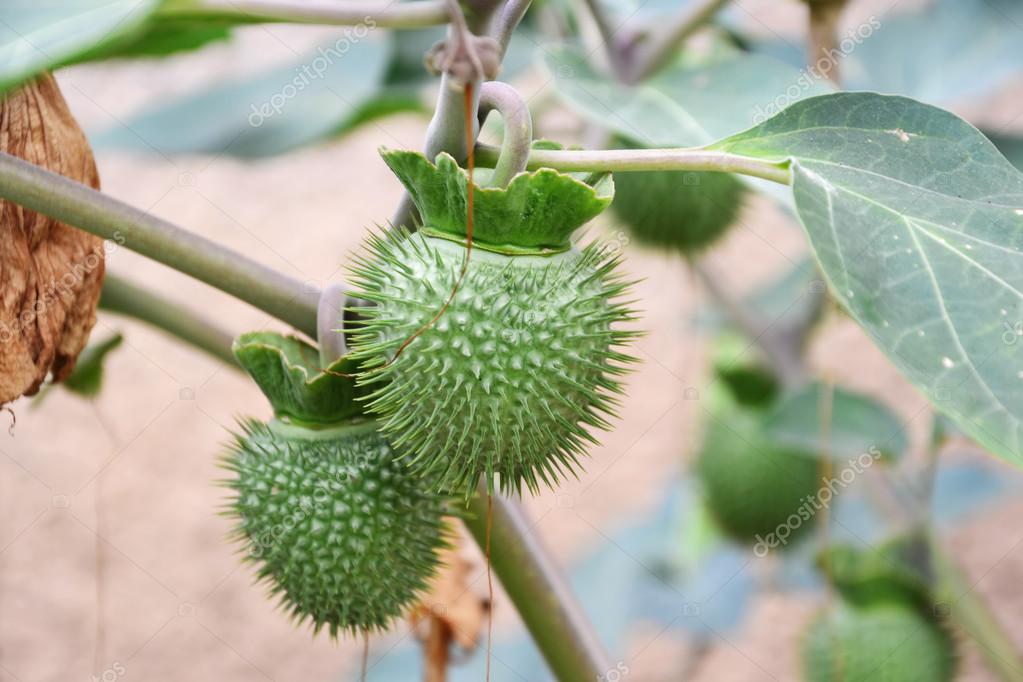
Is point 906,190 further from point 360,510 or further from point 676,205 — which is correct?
point 676,205

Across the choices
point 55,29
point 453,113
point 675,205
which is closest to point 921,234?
point 453,113

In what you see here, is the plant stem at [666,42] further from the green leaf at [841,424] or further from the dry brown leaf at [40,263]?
the dry brown leaf at [40,263]

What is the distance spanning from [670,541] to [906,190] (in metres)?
1.70

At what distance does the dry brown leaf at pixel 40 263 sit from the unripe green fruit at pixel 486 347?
0.25 meters

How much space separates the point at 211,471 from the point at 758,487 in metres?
2.50

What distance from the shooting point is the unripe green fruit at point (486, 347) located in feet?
1.96

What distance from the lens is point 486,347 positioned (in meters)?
0.60

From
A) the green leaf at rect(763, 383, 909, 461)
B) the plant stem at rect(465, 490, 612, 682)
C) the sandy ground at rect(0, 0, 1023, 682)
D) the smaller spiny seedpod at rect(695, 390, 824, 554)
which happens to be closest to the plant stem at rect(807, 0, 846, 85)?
the green leaf at rect(763, 383, 909, 461)

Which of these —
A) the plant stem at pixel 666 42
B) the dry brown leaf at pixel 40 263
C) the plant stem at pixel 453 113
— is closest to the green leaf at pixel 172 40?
the dry brown leaf at pixel 40 263

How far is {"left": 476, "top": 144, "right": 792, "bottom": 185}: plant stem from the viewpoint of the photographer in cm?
57

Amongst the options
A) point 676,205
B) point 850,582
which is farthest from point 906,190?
point 850,582

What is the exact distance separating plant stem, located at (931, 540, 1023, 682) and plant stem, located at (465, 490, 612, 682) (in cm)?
59

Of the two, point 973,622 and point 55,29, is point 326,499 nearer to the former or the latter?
point 55,29

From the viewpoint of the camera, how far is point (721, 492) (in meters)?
1.53
